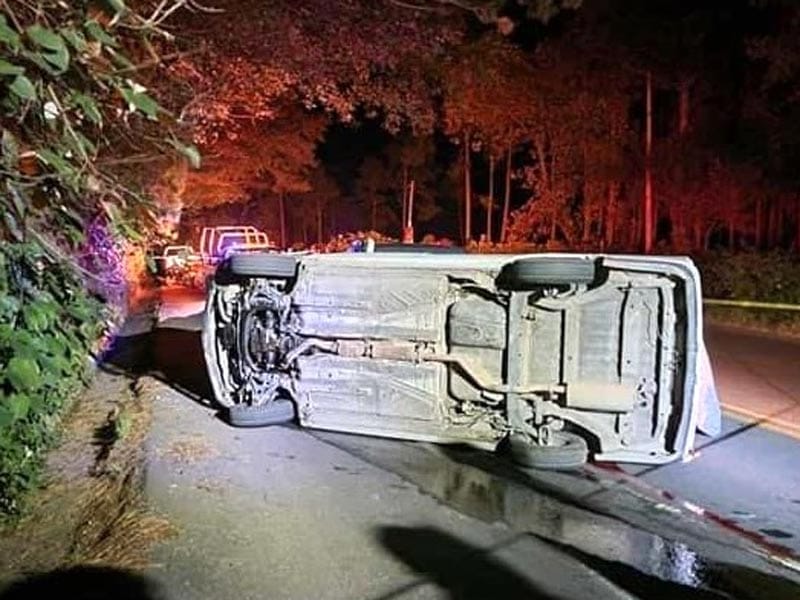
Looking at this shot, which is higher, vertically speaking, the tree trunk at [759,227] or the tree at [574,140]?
the tree at [574,140]

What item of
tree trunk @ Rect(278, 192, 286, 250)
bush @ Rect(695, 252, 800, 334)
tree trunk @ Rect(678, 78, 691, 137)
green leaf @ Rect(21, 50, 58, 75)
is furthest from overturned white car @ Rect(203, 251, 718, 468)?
tree trunk @ Rect(278, 192, 286, 250)

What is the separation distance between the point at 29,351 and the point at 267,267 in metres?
3.69

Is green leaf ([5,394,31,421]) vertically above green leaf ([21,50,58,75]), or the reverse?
green leaf ([21,50,58,75])

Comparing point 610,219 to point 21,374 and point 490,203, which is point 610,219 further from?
point 21,374

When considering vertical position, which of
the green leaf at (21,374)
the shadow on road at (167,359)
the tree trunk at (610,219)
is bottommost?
the shadow on road at (167,359)

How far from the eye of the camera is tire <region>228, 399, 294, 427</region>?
8508 mm

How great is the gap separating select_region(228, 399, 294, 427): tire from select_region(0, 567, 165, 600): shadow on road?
3589 millimetres

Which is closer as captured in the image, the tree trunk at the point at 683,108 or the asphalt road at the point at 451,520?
the asphalt road at the point at 451,520

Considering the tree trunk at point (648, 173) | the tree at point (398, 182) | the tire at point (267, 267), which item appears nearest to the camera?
the tire at point (267, 267)

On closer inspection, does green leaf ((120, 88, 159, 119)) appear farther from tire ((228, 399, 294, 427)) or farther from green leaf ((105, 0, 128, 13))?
tire ((228, 399, 294, 427))

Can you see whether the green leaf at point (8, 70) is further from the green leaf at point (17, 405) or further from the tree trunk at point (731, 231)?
the tree trunk at point (731, 231)

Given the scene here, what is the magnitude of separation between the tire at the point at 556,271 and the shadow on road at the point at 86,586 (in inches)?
157

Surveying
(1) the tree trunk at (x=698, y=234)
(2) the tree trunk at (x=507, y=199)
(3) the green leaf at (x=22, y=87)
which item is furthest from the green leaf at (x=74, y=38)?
(2) the tree trunk at (x=507, y=199)

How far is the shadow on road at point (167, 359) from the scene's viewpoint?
10944 mm
